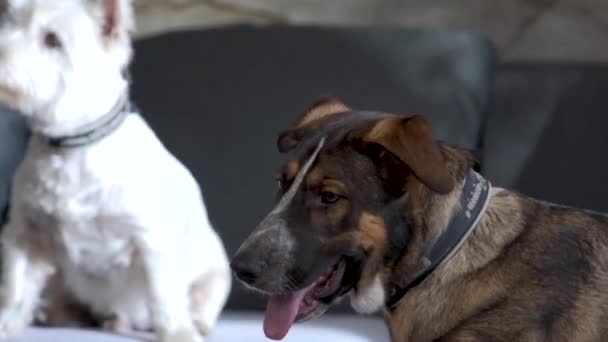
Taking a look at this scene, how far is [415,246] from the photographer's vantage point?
1445 millimetres

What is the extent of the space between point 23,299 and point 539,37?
1.44 m

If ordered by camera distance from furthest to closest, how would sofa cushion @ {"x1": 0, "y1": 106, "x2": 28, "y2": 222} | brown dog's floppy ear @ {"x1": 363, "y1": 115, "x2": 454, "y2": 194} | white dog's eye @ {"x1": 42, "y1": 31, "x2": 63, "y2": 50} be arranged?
sofa cushion @ {"x1": 0, "y1": 106, "x2": 28, "y2": 222} → white dog's eye @ {"x1": 42, "y1": 31, "x2": 63, "y2": 50} → brown dog's floppy ear @ {"x1": 363, "y1": 115, "x2": 454, "y2": 194}

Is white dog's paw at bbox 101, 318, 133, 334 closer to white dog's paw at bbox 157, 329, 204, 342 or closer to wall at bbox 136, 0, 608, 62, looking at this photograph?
white dog's paw at bbox 157, 329, 204, 342

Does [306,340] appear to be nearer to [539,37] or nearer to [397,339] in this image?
[397,339]

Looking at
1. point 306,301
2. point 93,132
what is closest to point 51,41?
point 93,132

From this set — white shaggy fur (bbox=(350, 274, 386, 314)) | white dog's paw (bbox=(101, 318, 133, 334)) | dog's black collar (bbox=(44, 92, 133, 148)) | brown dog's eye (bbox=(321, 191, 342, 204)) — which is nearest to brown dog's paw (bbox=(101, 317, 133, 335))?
white dog's paw (bbox=(101, 318, 133, 334))

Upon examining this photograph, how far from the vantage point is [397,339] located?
5.03ft

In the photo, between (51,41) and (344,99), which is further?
(344,99)

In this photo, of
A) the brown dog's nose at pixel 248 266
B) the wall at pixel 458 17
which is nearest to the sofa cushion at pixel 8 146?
the wall at pixel 458 17

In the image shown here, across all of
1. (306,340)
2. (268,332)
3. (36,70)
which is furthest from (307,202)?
(36,70)

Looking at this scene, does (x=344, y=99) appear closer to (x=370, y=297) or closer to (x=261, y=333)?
(x=261, y=333)

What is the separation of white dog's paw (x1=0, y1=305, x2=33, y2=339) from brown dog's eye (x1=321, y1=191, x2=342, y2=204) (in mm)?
879

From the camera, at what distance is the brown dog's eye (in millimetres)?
1390

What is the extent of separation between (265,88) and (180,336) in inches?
25.8
